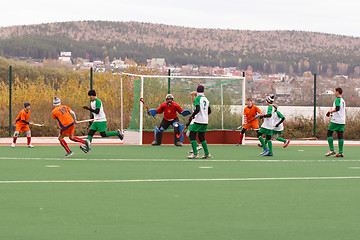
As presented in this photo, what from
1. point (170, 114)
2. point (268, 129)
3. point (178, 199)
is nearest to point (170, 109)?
point (170, 114)

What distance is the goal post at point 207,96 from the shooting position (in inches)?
901

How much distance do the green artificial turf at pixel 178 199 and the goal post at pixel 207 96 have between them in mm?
6192

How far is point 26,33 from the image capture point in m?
108

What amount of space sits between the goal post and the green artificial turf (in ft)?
20.3

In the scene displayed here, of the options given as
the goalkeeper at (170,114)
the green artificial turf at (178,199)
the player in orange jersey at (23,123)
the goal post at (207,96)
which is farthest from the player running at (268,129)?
the player in orange jersey at (23,123)

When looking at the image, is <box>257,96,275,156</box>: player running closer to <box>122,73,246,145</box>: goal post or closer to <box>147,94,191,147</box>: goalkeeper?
<box>147,94,191,147</box>: goalkeeper

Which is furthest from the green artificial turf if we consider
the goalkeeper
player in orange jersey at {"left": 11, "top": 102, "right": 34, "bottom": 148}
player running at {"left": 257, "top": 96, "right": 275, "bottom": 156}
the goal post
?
the goal post

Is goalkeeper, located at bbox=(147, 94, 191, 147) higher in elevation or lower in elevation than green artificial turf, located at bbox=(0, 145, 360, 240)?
higher

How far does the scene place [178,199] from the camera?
9906 millimetres

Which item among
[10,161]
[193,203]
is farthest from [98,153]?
[193,203]

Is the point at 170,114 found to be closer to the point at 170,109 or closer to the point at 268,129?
the point at 170,109

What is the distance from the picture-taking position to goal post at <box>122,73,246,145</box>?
75.1 ft

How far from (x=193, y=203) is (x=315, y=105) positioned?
1775cm

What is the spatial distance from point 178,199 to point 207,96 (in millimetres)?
13803
